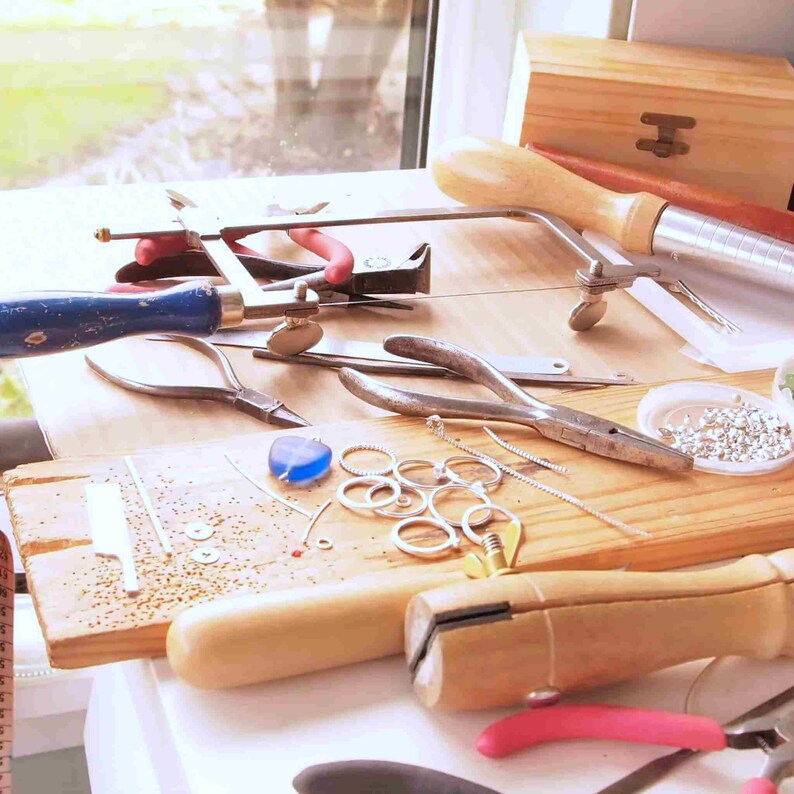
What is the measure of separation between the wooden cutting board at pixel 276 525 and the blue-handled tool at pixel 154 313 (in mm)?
93

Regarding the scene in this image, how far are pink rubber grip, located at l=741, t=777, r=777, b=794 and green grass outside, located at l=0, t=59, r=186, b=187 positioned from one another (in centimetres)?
122

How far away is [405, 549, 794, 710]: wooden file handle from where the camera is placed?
47 centimetres

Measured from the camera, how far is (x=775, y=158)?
1016 mm

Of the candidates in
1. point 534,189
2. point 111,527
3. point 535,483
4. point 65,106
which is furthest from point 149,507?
point 65,106

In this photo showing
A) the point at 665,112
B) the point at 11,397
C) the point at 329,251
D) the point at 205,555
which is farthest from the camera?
the point at 11,397

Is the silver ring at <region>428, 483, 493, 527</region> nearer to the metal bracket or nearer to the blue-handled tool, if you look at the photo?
the blue-handled tool

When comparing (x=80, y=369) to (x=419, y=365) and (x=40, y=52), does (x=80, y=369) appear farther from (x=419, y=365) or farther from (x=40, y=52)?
(x=40, y=52)

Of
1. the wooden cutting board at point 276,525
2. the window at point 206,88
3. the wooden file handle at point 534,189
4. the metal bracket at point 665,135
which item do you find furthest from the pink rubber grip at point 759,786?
the window at point 206,88

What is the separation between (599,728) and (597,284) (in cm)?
42

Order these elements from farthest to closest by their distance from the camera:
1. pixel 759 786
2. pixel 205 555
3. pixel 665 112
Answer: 1. pixel 665 112
2. pixel 205 555
3. pixel 759 786

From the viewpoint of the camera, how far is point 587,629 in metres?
0.48

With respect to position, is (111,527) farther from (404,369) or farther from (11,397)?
(11,397)

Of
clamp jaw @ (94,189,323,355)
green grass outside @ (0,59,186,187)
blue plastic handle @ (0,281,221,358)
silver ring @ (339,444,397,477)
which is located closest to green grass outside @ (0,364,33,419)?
green grass outside @ (0,59,186,187)

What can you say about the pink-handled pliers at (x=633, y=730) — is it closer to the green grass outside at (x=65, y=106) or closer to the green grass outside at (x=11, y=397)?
the green grass outside at (x=11, y=397)
